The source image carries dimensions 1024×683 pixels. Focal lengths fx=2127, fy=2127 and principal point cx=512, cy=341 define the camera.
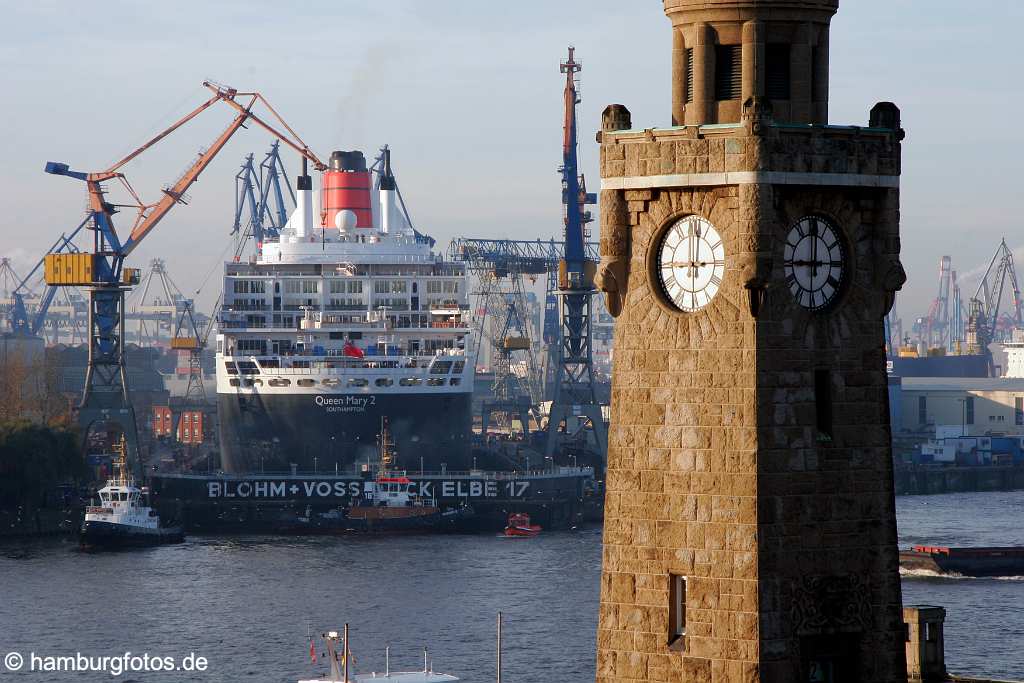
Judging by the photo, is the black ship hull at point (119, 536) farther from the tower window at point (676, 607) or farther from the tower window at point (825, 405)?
Result: the tower window at point (825, 405)

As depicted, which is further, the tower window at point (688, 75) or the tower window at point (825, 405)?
the tower window at point (688, 75)

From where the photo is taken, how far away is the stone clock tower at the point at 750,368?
1902 cm

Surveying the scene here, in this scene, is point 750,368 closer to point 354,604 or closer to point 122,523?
point 354,604

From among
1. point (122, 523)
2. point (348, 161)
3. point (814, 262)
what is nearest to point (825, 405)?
point (814, 262)

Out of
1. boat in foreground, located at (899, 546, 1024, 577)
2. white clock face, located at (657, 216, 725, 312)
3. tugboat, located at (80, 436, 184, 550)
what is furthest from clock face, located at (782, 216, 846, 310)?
tugboat, located at (80, 436, 184, 550)

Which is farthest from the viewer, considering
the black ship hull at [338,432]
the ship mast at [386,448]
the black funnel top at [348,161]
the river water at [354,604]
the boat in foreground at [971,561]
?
the black funnel top at [348,161]

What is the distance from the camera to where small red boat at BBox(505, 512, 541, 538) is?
377 ft

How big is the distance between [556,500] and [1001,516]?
1155 inches

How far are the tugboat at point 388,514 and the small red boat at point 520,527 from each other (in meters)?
2.37

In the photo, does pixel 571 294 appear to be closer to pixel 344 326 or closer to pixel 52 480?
pixel 344 326

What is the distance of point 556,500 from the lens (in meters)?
120

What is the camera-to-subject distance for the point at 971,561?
93.9 metres

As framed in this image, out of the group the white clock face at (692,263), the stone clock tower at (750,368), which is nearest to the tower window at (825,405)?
the stone clock tower at (750,368)

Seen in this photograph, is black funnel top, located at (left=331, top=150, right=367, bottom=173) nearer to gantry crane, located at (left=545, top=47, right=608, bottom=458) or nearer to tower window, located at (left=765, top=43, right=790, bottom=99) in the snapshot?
gantry crane, located at (left=545, top=47, right=608, bottom=458)
